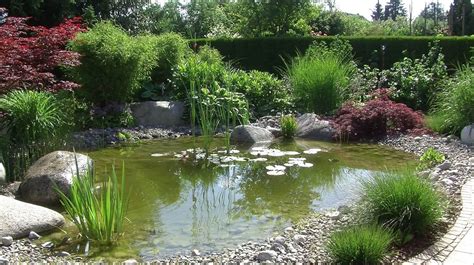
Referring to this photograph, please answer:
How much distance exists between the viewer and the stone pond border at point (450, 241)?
3527 millimetres

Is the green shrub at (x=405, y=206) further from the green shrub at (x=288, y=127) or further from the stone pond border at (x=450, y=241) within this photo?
the green shrub at (x=288, y=127)

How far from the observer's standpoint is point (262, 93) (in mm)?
10867

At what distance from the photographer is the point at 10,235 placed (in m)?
4.25

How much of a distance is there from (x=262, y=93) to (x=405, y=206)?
23.4 ft

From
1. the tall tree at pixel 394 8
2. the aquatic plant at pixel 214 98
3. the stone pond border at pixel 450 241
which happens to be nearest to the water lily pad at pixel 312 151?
the aquatic plant at pixel 214 98

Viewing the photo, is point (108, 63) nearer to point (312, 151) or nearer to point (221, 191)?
point (312, 151)

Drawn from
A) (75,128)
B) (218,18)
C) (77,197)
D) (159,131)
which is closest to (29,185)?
(77,197)

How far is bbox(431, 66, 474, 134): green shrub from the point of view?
7910 millimetres

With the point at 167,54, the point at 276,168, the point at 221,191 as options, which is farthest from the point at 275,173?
the point at 167,54

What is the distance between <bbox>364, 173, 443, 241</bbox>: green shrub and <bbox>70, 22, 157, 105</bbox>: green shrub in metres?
6.25

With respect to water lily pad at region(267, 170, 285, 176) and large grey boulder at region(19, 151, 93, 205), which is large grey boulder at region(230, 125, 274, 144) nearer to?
water lily pad at region(267, 170, 285, 176)

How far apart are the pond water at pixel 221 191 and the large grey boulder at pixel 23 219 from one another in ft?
1.71

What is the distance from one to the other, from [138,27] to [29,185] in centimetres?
1206

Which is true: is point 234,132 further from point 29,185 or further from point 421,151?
point 29,185
